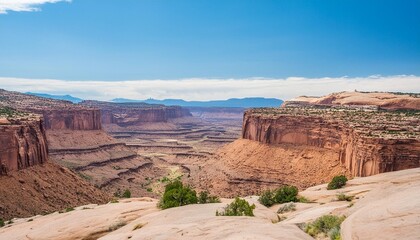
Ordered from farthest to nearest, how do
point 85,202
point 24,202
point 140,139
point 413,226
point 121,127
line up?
point 121,127 → point 140,139 → point 85,202 → point 24,202 → point 413,226

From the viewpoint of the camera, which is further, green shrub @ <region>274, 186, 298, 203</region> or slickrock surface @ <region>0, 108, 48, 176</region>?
slickrock surface @ <region>0, 108, 48, 176</region>

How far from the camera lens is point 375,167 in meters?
45.0

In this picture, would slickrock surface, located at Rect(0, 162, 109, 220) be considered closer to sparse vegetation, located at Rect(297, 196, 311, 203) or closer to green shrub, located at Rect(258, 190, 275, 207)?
green shrub, located at Rect(258, 190, 275, 207)

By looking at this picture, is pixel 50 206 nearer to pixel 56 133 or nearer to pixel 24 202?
pixel 24 202

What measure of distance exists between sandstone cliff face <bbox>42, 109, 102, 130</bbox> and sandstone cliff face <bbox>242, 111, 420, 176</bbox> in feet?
153

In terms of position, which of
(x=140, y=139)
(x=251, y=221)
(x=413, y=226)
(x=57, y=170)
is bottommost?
(x=140, y=139)

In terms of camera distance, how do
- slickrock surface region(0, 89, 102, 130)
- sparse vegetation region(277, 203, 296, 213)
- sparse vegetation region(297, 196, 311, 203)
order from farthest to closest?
slickrock surface region(0, 89, 102, 130) < sparse vegetation region(297, 196, 311, 203) < sparse vegetation region(277, 203, 296, 213)

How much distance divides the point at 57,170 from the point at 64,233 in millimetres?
30180

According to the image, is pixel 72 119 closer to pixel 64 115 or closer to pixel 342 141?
pixel 64 115

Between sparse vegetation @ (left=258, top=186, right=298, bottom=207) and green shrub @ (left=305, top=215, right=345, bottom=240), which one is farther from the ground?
green shrub @ (left=305, top=215, right=345, bottom=240)

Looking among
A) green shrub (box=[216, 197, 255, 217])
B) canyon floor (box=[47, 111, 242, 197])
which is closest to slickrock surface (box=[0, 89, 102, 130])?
canyon floor (box=[47, 111, 242, 197])

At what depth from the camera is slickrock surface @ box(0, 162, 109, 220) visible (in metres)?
40.5

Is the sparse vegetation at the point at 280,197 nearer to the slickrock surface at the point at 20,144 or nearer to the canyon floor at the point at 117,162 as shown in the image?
the slickrock surface at the point at 20,144

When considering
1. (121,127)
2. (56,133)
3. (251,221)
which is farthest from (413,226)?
(121,127)
